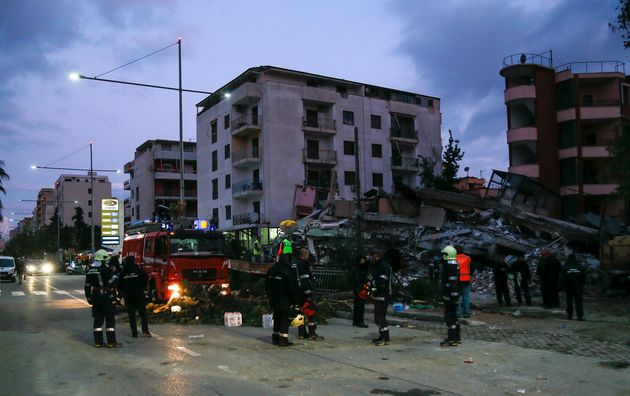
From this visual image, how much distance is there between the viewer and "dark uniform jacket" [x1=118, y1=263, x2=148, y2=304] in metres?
11.5

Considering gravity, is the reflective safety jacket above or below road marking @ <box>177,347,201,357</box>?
above

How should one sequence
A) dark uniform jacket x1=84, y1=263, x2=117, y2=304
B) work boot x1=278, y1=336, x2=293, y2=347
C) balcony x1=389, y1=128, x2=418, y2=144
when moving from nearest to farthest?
work boot x1=278, y1=336, x2=293, y2=347 → dark uniform jacket x1=84, y1=263, x2=117, y2=304 → balcony x1=389, y1=128, x2=418, y2=144

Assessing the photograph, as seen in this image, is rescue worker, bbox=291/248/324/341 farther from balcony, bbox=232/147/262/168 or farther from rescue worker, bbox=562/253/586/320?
balcony, bbox=232/147/262/168

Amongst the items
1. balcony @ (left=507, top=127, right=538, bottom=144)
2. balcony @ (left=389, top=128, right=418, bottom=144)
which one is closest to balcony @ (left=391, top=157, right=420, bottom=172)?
balcony @ (left=389, top=128, right=418, bottom=144)

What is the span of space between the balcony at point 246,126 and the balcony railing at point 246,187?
13.9ft

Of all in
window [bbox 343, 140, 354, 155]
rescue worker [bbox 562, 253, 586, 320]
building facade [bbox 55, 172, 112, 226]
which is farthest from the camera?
building facade [bbox 55, 172, 112, 226]

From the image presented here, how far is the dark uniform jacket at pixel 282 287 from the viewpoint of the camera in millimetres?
10070

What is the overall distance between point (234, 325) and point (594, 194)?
37369 millimetres

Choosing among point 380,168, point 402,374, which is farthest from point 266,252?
point 402,374

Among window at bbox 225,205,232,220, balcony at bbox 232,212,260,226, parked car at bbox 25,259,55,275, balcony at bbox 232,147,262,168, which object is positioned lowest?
parked car at bbox 25,259,55,275

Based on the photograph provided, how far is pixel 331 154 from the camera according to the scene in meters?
50.8

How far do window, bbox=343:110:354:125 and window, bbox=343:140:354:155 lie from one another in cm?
172

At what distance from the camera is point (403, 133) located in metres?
55.6

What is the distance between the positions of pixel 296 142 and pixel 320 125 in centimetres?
293
